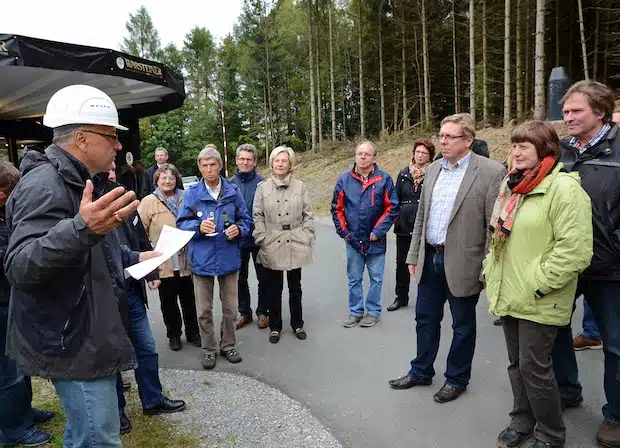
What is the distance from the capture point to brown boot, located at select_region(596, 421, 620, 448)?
8.54 ft

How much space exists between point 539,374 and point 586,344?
5.70ft

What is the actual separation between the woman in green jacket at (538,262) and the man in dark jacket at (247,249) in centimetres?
291

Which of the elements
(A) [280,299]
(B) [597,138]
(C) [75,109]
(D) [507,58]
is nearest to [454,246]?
(B) [597,138]

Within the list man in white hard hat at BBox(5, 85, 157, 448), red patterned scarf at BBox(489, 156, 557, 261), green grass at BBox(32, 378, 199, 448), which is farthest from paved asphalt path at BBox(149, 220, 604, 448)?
man in white hard hat at BBox(5, 85, 157, 448)

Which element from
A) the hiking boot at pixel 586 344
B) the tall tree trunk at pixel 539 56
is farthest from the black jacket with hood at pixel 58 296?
the tall tree trunk at pixel 539 56

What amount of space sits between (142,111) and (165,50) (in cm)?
4025

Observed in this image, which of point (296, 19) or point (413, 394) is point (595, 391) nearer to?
point (413, 394)

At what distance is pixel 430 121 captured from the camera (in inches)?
747

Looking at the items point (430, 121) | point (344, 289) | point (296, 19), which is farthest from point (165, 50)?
point (344, 289)

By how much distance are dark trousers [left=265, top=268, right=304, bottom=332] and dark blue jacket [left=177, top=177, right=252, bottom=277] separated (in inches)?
25.3

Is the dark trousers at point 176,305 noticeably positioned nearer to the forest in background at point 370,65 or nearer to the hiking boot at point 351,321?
the hiking boot at point 351,321

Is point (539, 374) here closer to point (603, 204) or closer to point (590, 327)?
point (603, 204)

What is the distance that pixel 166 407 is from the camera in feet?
10.9

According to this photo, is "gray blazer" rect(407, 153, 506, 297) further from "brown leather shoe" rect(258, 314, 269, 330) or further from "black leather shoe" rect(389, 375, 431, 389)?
"brown leather shoe" rect(258, 314, 269, 330)
